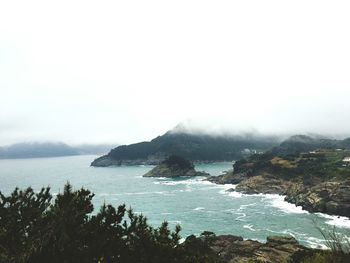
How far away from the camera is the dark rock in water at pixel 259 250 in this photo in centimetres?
7356

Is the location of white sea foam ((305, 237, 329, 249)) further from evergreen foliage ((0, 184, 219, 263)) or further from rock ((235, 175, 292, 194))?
rock ((235, 175, 292, 194))

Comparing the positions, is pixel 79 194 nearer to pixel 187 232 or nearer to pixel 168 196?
pixel 187 232

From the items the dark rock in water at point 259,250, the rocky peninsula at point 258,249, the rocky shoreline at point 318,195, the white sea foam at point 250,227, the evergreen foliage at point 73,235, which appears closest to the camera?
the evergreen foliage at point 73,235

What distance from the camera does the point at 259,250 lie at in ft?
255

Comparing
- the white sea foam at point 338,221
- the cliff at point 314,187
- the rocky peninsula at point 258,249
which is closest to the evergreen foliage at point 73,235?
the rocky peninsula at point 258,249

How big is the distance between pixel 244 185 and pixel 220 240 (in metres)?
112

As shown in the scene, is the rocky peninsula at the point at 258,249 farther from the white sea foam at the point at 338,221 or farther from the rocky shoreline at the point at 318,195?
the rocky shoreline at the point at 318,195

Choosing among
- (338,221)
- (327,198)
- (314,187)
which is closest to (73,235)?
(338,221)

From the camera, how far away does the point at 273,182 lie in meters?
194

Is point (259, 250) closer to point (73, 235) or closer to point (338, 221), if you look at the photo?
point (338, 221)

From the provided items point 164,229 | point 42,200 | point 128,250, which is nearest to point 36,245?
point 42,200

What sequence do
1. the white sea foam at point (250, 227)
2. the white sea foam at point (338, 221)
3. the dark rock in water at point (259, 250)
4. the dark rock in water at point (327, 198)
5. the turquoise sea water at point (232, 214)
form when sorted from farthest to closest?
1. the dark rock in water at point (327, 198)
2. the white sea foam at point (338, 221)
3. the white sea foam at point (250, 227)
4. the turquoise sea water at point (232, 214)
5. the dark rock in water at point (259, 250)

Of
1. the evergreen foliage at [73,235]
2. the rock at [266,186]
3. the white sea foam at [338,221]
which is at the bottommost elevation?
the white sea foam at [338,221]

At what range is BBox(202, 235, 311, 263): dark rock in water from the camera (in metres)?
73.6
